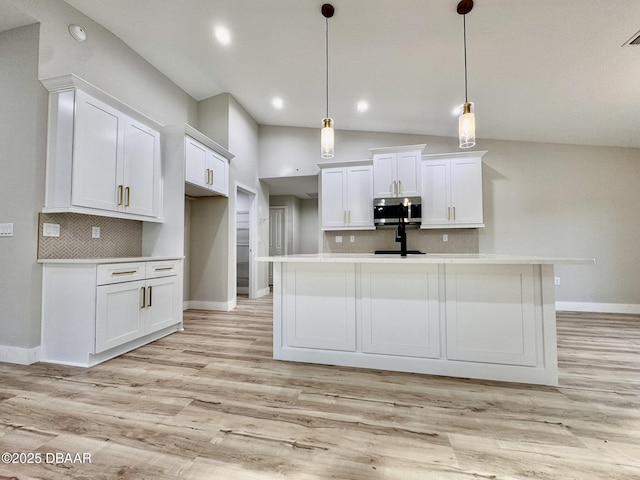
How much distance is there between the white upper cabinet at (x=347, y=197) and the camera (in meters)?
4.67

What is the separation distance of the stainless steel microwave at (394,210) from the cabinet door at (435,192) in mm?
176

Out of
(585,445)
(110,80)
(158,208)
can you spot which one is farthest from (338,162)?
(585,445)

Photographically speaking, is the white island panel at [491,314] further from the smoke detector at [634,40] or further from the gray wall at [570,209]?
the gray wall at [570,209]

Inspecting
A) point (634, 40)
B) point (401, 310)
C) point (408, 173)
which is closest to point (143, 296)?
point (401, 310)

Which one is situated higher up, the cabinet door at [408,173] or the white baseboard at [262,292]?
the cabinet door at [408,173]

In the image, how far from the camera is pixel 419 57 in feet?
9.63

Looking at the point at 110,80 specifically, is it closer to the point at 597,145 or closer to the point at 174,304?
the point at 174,304

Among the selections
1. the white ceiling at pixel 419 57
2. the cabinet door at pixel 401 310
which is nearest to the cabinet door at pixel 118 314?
the cabinet door at pixel 401 310

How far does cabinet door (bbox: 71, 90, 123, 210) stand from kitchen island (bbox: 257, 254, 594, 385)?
5.77ft

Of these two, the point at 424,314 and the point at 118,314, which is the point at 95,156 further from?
the point at 424,314

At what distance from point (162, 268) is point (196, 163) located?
4.76 feet

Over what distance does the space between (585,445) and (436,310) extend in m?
0.97

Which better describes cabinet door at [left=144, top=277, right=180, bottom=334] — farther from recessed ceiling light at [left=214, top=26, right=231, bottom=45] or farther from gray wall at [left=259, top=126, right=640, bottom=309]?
gray wall at [left=259, top=126, right=640, bottom=309]

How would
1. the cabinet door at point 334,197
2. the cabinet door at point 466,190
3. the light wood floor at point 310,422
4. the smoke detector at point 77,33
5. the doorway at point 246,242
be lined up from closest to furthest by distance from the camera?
the light wood floor at point 310,422 → the smoke detector at point 77,33 → the cabinet door at point 466,190 → the cabinet door at point 334,197 → the doorway at point 246,242
